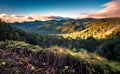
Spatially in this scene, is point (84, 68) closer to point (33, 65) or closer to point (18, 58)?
point (33, 65)

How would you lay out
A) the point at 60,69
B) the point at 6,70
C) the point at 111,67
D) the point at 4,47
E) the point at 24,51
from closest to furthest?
1. the point at 6,70
2. the point at 60,69
3. the point at 111,67
4. the point at 24,51
5. the point at 4,47

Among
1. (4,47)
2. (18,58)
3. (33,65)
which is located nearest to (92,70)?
(33,65)

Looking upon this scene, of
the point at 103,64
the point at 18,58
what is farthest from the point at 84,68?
the point at 18,58

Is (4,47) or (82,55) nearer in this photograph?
(82,55)

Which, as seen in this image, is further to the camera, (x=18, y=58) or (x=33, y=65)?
A: (x=18, y=58)

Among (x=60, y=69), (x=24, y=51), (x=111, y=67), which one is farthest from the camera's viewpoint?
(x=24, y=51)

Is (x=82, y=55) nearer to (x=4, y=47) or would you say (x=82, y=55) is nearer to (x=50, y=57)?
(x=50, y=57)
